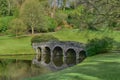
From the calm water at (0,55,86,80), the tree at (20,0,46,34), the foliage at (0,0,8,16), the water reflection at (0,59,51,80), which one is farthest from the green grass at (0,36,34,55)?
the foliage at (0,0,8,16)

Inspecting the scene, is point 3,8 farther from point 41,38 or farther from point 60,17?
point 41,38

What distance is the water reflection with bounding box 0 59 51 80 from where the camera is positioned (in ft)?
144

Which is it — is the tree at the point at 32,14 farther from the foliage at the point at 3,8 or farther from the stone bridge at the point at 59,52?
the foliage at the point at 3,8

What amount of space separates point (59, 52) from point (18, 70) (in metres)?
23.0

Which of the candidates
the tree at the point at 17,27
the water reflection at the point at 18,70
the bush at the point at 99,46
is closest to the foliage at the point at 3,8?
the tree at the point at 17,27

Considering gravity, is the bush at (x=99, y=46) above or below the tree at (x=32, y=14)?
below

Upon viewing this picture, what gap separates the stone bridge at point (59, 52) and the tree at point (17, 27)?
5.72m

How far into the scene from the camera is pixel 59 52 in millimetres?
72438

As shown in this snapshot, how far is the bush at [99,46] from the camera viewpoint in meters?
52.5

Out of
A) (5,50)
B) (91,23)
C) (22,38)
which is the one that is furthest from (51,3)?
(91,23)

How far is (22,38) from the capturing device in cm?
7731

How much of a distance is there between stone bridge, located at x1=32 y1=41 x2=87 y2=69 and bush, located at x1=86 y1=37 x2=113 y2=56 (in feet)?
30.8

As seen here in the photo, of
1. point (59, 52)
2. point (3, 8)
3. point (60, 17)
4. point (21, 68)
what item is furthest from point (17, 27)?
point (3, 8)

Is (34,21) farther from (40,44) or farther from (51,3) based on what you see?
(51,3)
